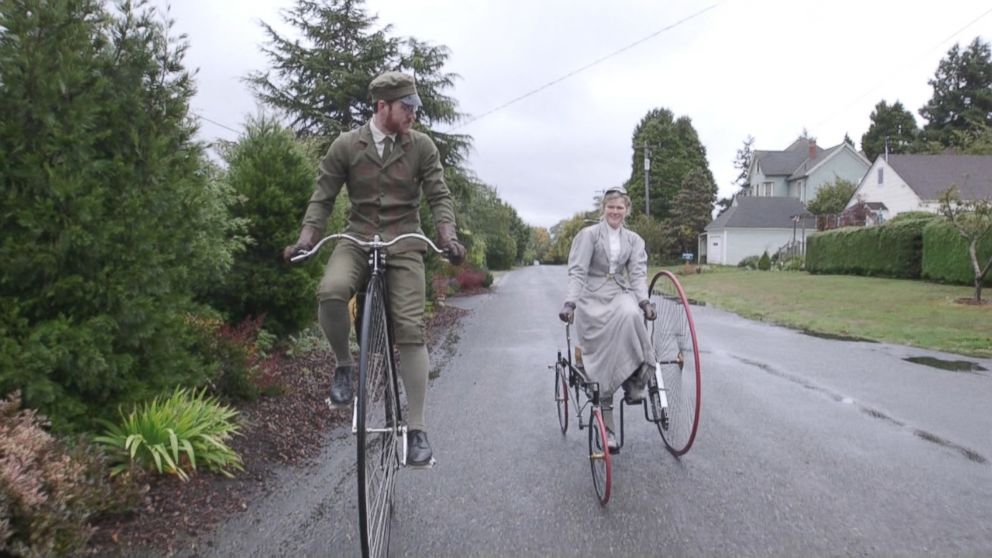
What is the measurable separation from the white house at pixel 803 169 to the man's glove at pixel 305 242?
6180cm

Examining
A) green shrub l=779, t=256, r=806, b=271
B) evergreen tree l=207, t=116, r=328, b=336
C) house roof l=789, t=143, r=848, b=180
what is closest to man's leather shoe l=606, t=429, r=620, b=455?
evergreen tree l=207, t=116, r=328, b=336

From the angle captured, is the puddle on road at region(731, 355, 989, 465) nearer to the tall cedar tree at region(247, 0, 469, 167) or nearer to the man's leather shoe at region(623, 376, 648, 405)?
the man's leather shoe at region(623, 376, 648, 405)

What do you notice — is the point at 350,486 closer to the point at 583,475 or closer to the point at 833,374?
the point at 583,475

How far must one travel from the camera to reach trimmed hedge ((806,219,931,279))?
26.6 meters

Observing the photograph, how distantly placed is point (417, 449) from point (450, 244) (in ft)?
3.59

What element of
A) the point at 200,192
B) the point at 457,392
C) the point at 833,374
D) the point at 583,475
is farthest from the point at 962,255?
the point at 200,192

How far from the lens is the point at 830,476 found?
4.86 meters

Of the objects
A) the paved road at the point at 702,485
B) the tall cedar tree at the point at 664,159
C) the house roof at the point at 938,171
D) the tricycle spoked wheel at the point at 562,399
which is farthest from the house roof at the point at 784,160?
the tricycle spoked wheel at the point at 562,399

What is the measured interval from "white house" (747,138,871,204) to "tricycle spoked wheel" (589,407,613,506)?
60.5m

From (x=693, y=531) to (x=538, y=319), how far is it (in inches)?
501

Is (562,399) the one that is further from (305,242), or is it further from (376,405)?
(305,242)

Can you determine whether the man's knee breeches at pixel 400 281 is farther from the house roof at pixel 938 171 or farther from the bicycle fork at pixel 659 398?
the house roof at pixel 938 171

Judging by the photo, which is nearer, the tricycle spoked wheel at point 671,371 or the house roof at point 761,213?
the tricycle spoked wheel at point 671,371

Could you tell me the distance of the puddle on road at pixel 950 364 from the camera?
381 inches
